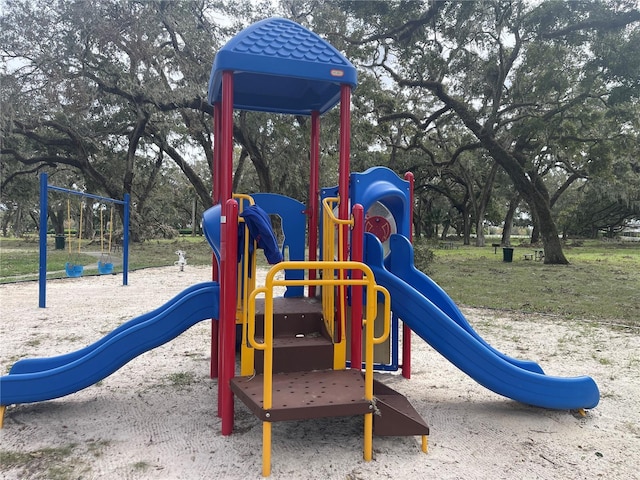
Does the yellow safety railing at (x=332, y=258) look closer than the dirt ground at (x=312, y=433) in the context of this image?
No

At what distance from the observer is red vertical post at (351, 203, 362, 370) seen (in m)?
3.13

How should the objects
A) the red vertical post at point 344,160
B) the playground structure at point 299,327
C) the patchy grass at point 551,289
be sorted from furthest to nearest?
the patchy grass at point 551,289 < the red vertical post at point 344,160 < the playground structure at point 299,327

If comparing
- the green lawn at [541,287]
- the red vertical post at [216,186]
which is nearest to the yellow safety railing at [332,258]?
the red vertical post at [216,186]

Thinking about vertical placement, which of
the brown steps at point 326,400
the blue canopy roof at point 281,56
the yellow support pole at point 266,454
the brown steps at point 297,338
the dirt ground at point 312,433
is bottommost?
the dirt ground at point 312,433

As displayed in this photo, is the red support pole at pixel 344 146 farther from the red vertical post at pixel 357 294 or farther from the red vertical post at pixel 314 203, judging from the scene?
the red vertical post at pixel 314 203

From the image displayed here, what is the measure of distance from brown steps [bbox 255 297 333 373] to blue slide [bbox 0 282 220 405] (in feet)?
1.48

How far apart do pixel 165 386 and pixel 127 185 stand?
1898 centimetres

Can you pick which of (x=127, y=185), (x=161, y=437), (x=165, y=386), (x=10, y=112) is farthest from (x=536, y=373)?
(x=127, y=185)

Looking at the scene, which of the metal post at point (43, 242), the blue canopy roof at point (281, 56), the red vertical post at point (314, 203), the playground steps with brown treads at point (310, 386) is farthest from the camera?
A: the metal post at point (43, 242)

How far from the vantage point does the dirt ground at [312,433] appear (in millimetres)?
2648

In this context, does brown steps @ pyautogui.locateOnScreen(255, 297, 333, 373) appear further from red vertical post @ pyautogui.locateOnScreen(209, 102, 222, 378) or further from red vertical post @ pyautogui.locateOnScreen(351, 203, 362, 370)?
red vertical post @ pyautogui.locateOnScreen(209, 102, 222, 378)

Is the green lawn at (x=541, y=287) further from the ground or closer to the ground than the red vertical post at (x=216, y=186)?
closer to the ground

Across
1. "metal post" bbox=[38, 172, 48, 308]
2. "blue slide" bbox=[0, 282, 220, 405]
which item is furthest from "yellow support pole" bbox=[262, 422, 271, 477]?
"metal post" bbox=[38, 172, 48, 308]

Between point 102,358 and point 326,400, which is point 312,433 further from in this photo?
point 102,358
